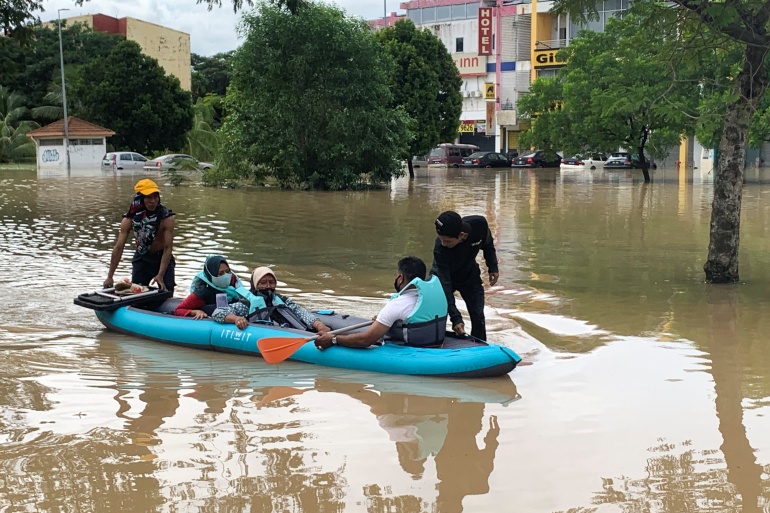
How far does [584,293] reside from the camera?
11.6 meters

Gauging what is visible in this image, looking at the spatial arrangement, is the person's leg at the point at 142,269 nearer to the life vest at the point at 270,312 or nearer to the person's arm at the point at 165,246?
the person's arm at the point at 165,246

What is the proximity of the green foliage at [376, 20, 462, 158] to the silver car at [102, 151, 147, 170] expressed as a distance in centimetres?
1529

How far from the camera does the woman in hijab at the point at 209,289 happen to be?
8.70 metres

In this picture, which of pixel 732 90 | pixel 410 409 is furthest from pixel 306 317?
pixel 732 90

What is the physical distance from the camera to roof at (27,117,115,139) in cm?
5028

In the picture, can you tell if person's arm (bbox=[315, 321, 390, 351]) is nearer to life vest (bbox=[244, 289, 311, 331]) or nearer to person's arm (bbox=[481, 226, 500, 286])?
life vest (bbox=[244, 289, 311, 331])

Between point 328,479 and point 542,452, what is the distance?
4.60ft

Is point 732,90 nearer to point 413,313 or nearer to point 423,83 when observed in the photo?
point 413,313

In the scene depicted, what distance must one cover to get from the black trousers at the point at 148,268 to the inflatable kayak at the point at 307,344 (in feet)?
1.03

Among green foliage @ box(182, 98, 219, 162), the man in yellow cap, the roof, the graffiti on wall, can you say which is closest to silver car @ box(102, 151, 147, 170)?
the roof

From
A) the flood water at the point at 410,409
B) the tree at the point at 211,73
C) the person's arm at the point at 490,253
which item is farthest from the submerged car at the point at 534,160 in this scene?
the person's arm at the point at 490,253

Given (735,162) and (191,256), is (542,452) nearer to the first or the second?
(735,162)

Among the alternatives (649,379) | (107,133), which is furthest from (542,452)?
(107,133)

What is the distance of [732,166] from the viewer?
1153cm
